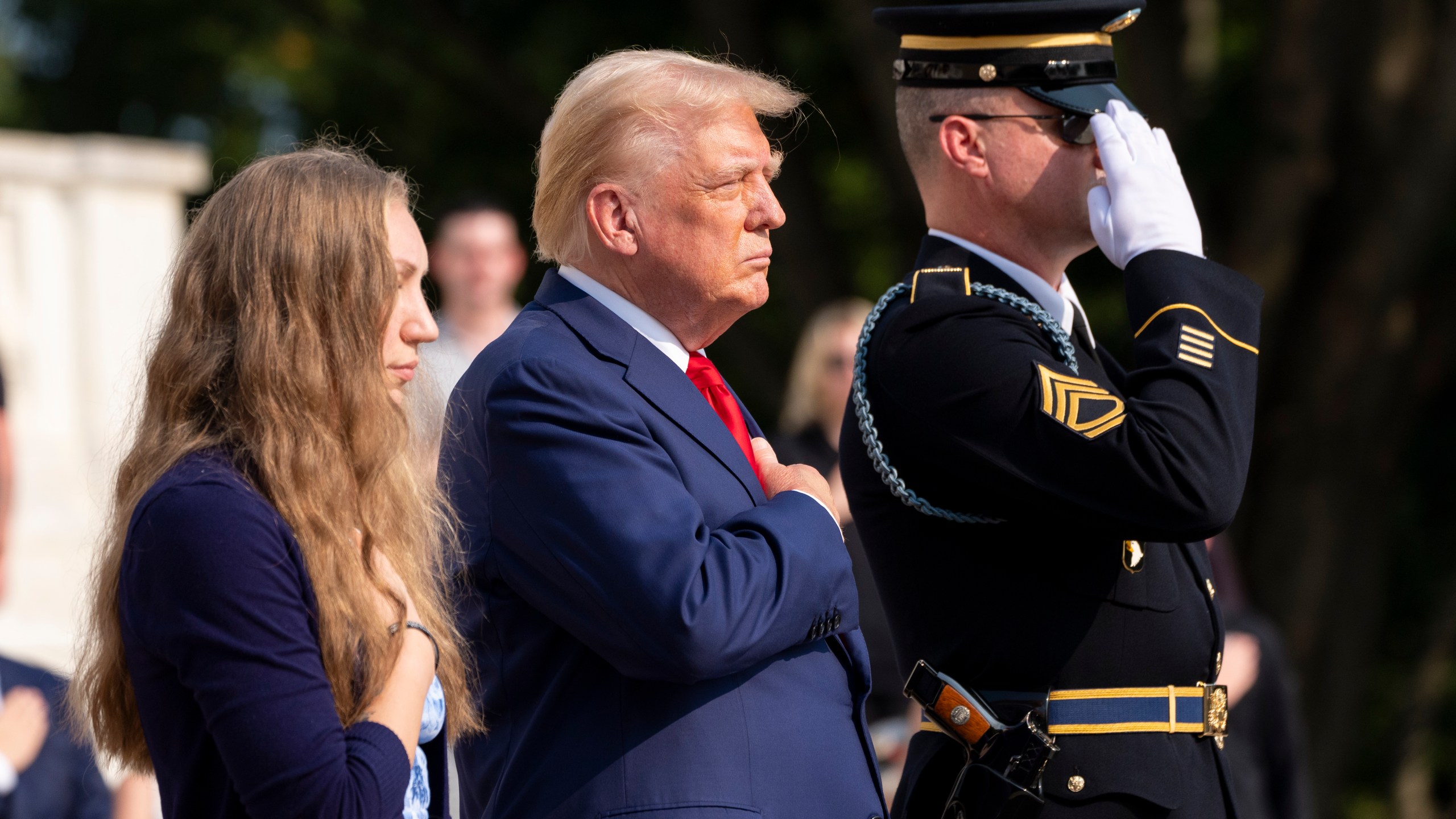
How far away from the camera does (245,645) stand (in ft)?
5.61

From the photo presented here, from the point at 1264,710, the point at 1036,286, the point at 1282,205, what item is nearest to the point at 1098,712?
the point at 1036,286

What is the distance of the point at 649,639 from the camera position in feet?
6.09

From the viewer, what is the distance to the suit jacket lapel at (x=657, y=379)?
2.08 metres

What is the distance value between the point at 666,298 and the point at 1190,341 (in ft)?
2.39

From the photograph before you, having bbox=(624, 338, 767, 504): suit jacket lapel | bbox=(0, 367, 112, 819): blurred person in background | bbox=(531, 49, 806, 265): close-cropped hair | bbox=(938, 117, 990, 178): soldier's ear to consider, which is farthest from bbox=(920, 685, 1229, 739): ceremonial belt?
bbox=(0, 367, 112, 819): blurred person in background

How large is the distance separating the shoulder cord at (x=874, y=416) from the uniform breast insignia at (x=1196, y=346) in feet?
0.54

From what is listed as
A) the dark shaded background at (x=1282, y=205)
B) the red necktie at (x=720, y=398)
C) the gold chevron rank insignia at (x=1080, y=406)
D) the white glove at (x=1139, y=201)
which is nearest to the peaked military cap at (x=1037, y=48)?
the white glove at (x=1139, y=201)

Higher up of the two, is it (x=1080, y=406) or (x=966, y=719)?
(x=1080, y=406)

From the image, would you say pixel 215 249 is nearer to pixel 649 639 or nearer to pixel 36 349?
pixel 649 639

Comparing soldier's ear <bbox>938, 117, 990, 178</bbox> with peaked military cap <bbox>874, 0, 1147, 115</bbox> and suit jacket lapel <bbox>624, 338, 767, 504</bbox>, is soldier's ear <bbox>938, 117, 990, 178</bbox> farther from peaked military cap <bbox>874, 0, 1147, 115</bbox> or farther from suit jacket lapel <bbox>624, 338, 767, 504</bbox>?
suit jacket lapel <bbox>624, 338, 767, 504</bbox>

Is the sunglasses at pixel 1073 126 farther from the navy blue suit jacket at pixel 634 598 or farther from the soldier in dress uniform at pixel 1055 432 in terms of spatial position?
the navy blue suit jacket at pixel 634 598

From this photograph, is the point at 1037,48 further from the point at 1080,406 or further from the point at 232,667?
the point at 232,667

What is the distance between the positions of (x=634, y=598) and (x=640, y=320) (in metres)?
0.47

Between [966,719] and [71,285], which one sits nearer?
[966,719]
